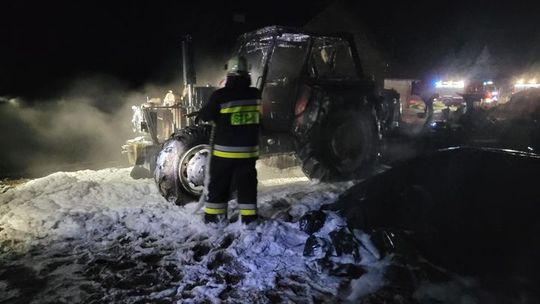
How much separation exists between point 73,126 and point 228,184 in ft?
30.3

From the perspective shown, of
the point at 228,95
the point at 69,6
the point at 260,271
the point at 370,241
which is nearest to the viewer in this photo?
the point at 260,271

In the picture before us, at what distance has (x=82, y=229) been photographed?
4.35 metres

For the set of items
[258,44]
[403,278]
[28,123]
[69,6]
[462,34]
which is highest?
[462,34]

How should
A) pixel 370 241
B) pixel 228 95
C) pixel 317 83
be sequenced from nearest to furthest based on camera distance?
pixel 370 241 → pixel 228 95 → pixel 317 83

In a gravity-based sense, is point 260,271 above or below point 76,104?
below

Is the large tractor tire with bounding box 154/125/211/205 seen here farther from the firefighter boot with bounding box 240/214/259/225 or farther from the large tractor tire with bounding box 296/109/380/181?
the large tractor tire with bounding box 296/109/380/181

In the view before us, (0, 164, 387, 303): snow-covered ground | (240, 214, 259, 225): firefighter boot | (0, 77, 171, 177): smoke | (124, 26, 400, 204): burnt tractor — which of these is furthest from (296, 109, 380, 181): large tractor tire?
(0, 77, 171, 177): smoke

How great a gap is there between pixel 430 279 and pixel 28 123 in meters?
11.8

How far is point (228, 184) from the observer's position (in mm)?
4422

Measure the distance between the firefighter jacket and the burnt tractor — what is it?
0.83m

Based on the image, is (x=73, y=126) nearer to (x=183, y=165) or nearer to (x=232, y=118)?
(x=183, y=165)

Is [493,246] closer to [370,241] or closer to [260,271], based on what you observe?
[370,241]

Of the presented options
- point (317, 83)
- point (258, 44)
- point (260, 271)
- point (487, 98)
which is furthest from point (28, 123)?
point (487, 98)

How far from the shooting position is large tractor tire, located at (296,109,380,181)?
6258mm
